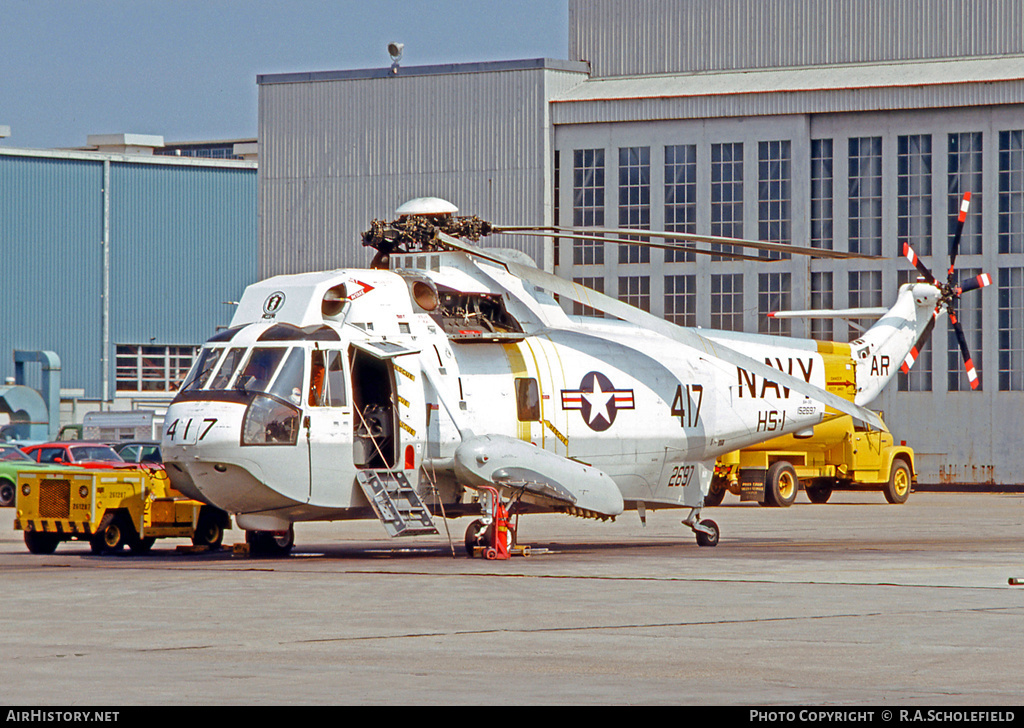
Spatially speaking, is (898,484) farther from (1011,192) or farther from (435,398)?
(435,398)

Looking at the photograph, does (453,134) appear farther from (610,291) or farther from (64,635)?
(64,635)

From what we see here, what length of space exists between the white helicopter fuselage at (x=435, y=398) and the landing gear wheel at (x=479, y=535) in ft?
2.19

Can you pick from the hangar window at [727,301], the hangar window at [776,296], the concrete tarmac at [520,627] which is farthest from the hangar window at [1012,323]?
the concrete tarmac at [520,627]

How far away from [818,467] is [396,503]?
23134mm

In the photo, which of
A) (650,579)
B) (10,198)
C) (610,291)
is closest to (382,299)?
(650,579)

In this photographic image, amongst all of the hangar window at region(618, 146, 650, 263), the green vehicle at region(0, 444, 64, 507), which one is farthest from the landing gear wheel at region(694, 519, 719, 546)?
the hangar window at region(618, 146, 650, 263)

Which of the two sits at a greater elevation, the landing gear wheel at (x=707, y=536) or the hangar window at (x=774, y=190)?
the hangar window at (x=774, y=190)

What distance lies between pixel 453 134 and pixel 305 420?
39.7m

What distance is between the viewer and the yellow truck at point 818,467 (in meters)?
40.4

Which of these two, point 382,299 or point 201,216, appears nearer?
point 382,299

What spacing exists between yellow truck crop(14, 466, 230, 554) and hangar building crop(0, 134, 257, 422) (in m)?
48.4

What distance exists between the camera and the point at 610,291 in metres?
57.2

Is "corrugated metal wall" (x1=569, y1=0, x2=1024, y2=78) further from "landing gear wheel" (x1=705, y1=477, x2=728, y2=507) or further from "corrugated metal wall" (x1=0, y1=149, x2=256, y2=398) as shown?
"corrugated metal wall" (x1=0, y1=149, x2=256, y2=398)

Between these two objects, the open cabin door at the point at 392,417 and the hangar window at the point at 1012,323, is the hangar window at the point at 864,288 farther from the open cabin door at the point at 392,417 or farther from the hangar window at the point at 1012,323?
the open cabin door at the point at 392,417
